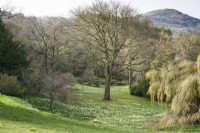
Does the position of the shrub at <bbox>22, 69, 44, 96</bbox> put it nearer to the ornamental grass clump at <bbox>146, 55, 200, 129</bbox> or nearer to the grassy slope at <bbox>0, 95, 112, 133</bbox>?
the ornamental grass clump at <bbox>146, 55, 200, 129</bbox>

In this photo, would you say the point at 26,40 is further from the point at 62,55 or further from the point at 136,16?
the point at 136,16

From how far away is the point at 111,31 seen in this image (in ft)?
171

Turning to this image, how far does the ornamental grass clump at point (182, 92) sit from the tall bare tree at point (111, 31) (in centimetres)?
2378

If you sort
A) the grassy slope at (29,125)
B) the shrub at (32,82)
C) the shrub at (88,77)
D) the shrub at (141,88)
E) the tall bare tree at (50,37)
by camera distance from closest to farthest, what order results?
the grassy slope at (29,125) < the shrub at (32,82) < the shrub at (141,88) < the tall bare tree at (50,37) < the shrub at (88,77)

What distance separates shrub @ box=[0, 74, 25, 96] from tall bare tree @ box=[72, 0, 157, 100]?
50.0ft

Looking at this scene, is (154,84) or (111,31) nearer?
(154,84)

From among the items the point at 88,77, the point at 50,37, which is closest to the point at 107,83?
the point at 50,37

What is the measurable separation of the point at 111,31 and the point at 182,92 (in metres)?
29.1

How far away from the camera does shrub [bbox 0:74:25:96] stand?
36.6m

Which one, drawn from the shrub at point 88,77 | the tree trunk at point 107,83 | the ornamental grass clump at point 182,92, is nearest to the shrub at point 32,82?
the tree trunk at point 107,83

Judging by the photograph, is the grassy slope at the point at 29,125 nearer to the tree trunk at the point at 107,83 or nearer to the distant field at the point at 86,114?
the distant field at the point at 86,114

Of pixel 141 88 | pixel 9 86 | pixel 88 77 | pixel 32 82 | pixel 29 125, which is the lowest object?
pixel 29 125

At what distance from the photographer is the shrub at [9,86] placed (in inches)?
1439

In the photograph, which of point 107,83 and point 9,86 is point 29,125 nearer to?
point 9,86
